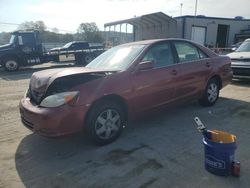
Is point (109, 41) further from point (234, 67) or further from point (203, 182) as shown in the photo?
point (203, 182)

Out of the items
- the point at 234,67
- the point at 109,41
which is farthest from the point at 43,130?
the point at 109,41

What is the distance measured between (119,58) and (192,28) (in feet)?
73.6

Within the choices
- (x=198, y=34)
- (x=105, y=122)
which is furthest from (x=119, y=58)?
(x=198, y=34)

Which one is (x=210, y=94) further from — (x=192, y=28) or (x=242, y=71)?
(x=192, y=28)

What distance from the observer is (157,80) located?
4.43 meters

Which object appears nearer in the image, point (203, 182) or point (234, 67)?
point (203, 182)

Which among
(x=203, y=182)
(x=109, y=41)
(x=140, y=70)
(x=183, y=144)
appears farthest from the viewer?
(x=109, y=41)

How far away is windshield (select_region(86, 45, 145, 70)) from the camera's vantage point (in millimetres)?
4305

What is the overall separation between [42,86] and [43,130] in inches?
26.1

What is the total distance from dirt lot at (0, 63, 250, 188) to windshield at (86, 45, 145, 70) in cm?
122

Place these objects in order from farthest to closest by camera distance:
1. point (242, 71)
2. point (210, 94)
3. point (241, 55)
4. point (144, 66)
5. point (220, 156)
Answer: point (241, 55) < point (242, 71) < point (210, 94) < point (144, 66) < point (220, 156)

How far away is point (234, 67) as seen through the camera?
8.75 m

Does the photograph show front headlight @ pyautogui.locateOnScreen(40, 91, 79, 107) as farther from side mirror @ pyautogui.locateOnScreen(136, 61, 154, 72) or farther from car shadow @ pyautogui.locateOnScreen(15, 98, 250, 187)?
side mirror @ pyautogui.locateOnScreen(136, 61, 154, 72)

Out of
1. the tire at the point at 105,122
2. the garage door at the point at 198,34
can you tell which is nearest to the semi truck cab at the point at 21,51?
the tire at the point at 105,122
